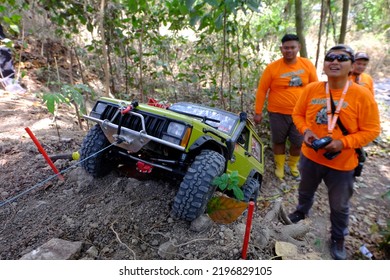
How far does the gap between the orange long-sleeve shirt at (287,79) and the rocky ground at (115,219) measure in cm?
157

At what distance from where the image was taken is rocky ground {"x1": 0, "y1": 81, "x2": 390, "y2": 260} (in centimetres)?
227

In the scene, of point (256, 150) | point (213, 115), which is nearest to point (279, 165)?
point (256, 150)

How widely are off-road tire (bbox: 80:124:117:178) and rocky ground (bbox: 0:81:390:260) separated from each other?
0.14 m

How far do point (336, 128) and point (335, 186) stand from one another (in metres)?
0.61

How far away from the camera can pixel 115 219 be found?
254 centimetres

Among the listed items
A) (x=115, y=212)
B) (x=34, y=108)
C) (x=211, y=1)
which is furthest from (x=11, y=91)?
(x=211, y=1)

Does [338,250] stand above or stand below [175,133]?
below

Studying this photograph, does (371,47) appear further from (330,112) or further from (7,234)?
(7,234)

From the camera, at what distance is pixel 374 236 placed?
365 centimetres

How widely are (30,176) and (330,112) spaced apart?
3377mm

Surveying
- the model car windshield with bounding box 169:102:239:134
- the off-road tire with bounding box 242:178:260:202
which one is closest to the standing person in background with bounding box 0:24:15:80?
the model car windshield with bounding box 169:102:239:134

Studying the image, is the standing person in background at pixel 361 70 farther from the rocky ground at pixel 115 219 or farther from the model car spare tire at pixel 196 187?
the model car spare tire at pixel 196 187

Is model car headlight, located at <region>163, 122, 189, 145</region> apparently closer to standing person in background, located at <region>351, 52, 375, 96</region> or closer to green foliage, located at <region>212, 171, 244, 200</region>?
green foliage, located at <region>212, 171, 244, 200</region>

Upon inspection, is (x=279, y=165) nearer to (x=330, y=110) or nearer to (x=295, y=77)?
(x=295, y=77)
